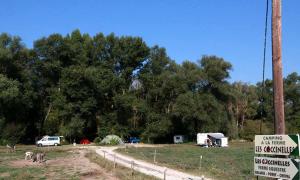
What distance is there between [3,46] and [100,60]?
65.4ft

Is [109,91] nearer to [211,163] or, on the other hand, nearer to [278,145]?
[211,163]

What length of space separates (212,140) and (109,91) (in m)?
24.1

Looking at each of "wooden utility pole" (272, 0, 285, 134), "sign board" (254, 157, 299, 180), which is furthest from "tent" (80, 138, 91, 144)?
"wooden utility pole" (272, 0, 285, 134)

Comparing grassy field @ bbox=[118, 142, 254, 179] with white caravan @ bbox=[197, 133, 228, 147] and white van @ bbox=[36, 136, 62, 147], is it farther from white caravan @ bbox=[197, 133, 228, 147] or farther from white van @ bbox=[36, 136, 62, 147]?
white van @ bbox=[36, 136, 62, 147]

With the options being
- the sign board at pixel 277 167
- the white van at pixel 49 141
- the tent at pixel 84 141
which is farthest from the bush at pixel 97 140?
the sign board at pixel 277 167

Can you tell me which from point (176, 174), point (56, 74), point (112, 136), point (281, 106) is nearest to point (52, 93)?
point (56, 74)

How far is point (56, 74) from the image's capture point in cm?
8625

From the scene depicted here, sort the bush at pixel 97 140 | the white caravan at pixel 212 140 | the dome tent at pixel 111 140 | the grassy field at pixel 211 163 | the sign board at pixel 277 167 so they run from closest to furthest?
the sign board at pixel 277 167, the grassy field at pixel 211 163, the white caravan at pixel 212 140, the dome tent at pixel 111 140, the bush at pixel 97 140

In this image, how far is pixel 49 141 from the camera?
251ft

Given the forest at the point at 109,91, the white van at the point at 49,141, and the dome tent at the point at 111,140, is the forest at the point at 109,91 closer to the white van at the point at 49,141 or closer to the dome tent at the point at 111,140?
the white van at the point at 49,141

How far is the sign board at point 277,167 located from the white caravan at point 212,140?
64116 mm

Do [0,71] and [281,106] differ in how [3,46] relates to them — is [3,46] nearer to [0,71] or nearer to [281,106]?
[0,71]

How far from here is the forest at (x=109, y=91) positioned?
81375 mm

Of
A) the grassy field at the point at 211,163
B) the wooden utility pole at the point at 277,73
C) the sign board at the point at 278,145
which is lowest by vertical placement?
the grassy field at the point at 211,163
